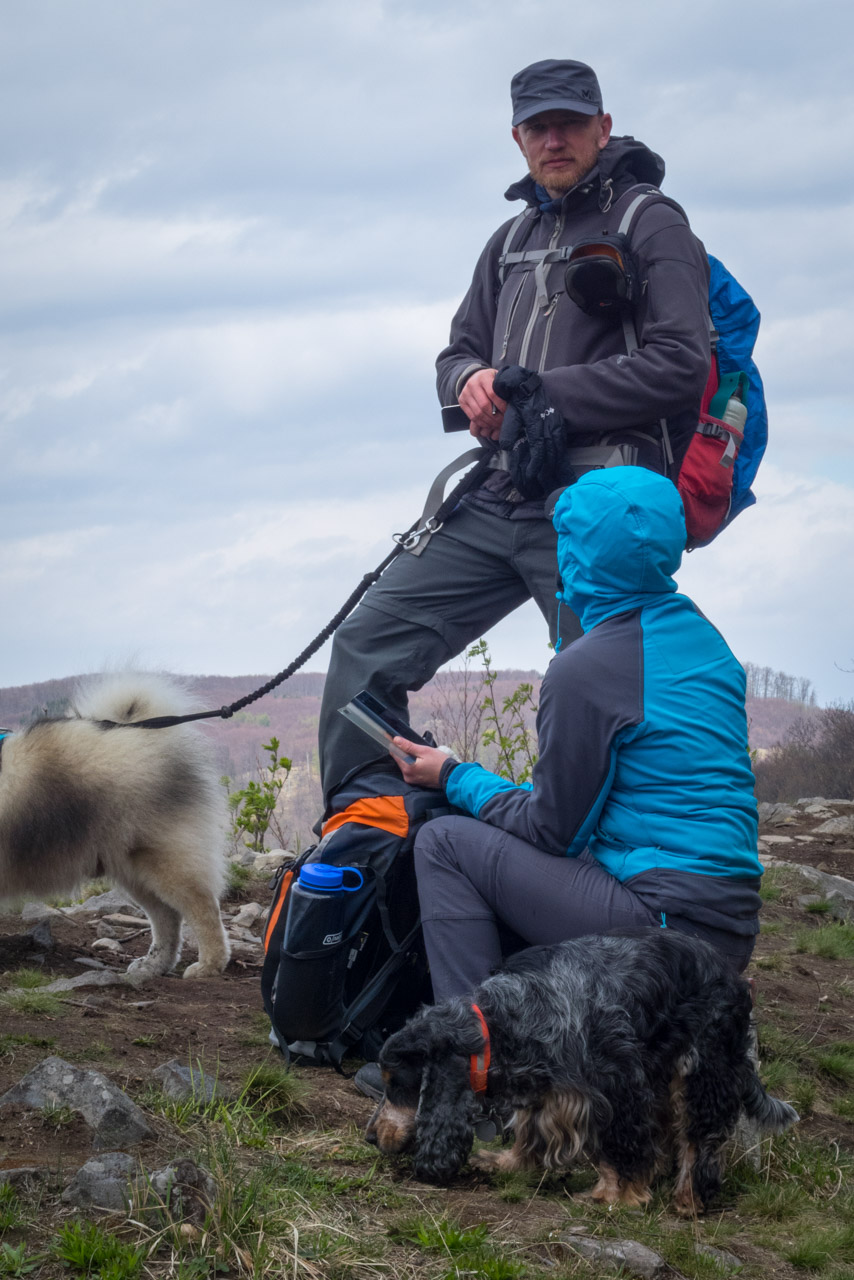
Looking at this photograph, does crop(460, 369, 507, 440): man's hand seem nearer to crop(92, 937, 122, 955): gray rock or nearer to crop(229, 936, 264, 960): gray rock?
crop(229, 936, 264, 960): gray rock

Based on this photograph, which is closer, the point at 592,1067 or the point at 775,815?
the point at 592,1067

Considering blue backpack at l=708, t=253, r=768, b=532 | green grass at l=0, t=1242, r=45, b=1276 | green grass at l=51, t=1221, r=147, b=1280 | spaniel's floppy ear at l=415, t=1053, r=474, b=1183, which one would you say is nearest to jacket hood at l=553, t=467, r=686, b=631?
blue backpack at l=708, t=253, r=768, b=532

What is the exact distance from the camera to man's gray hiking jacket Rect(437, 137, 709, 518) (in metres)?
3.44

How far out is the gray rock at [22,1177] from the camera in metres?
2.21

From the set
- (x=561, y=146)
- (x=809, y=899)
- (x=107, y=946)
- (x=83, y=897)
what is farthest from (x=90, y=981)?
(x=809, y=899)

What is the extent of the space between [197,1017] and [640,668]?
1996 mm

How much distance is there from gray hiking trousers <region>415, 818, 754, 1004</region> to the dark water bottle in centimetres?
30

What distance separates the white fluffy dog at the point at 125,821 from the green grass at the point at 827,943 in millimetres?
2671

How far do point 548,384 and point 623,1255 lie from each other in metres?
2.35

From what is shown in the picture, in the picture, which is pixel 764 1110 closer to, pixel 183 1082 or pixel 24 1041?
pixel 183 1082

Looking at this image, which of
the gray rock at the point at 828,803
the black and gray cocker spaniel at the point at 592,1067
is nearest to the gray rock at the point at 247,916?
the black and gray cocker spaniel at the point at 592,1067

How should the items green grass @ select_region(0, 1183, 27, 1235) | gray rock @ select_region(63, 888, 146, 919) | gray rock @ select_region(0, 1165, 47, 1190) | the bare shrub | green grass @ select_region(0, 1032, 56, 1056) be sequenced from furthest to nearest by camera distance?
the bare shrub → gray rock @ select_region(63, 888, 146, 919) → green grass @ select_region(0, 1032, 56, 1056) → gray rock @ select_region(0, 1165, 47, 1190) → green grass @ select_region(0, 1183, 27, 1235)

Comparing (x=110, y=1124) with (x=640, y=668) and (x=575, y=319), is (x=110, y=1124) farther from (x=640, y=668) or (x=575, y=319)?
(x=575, y=319)

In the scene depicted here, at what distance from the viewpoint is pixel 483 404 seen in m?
3.67
